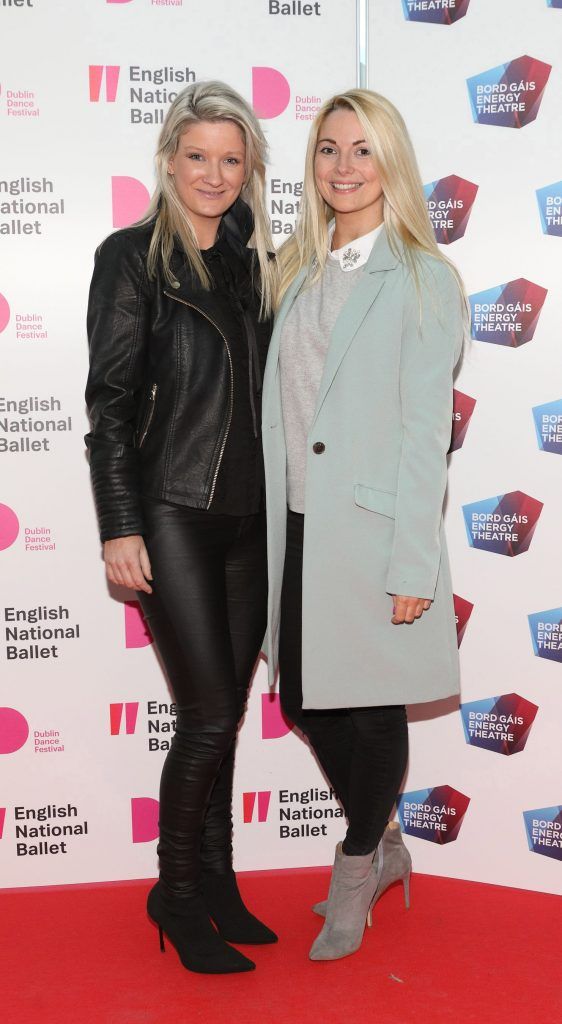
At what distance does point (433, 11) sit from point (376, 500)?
4.63ft

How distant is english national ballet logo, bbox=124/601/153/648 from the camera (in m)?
2.65

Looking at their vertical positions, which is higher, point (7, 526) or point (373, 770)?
point (7, 526)

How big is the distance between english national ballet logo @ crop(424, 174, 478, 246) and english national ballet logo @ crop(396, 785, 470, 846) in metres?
1.60

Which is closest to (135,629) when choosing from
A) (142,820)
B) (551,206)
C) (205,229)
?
(142,820)

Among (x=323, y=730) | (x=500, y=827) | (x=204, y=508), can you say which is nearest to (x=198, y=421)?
(x=204, y=508)

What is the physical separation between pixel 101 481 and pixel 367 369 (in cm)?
64

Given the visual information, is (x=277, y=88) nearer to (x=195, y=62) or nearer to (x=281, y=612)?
(x=195, y=62)

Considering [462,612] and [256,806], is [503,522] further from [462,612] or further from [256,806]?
[256,806]

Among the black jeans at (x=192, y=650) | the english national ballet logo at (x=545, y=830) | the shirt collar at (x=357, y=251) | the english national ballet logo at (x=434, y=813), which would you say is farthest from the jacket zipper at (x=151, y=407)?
the english national ballet logo at (x=545, y=830)

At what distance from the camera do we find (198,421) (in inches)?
81.9

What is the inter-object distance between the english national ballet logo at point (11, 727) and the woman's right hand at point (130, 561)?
796 millimetres

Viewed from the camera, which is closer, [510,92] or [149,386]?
[149,386]

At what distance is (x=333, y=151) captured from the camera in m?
2.12

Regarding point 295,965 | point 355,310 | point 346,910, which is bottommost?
point 295,965
